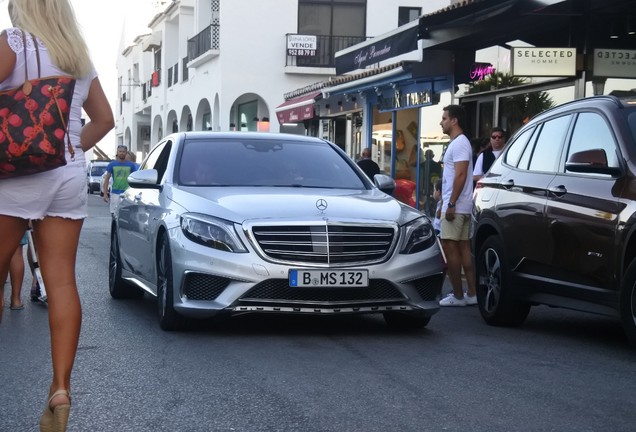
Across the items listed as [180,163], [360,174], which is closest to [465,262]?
[360,174]

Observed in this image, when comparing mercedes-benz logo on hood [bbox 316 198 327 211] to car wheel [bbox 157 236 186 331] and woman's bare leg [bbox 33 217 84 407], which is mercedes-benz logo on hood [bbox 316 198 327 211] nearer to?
car wheel [bbox 157 236 186 331]

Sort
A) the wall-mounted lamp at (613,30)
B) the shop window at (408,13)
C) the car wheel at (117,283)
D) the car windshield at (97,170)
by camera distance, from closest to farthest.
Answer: the car wheel at (117,283) → the wall-mounted lamp at (613,30) → the shop window at (408,13) → the car windshield at (97,170)

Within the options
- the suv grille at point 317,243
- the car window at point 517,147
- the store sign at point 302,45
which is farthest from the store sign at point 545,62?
the store sign at point 302,45

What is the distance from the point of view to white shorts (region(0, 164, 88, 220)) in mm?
4414

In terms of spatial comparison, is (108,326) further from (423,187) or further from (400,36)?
(423,187)

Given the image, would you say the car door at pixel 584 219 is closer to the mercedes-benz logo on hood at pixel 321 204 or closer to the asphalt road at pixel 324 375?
the asphalt road at pixel 324 375

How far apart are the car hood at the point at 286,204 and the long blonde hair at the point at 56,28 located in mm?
3465

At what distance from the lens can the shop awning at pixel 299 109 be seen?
91.4 feet

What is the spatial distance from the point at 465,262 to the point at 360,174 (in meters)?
1.92

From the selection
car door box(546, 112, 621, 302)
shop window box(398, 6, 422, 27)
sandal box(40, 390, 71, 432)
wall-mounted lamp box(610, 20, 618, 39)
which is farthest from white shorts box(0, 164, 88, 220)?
shop window box(398, 6, 422, 27)

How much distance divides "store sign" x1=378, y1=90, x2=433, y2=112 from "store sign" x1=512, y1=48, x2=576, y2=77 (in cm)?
589

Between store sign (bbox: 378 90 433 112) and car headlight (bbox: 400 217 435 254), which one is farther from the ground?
store sign (bbox: 378 90 433 112)

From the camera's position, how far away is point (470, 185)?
1073 cm

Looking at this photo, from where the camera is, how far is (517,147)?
9266 millimetres
